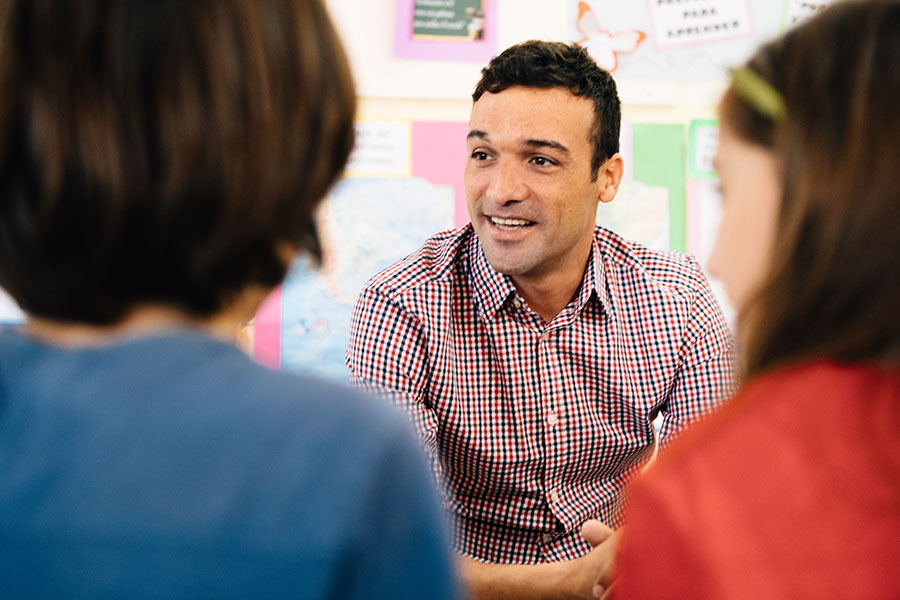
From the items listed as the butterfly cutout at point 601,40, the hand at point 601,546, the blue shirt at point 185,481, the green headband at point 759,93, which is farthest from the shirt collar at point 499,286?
the blue shirt at point 185,481

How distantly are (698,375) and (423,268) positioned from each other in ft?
1.82

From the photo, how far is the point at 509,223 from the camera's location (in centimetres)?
150

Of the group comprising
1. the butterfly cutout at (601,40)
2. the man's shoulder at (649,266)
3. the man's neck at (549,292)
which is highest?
the butterfly cutout at (601,40)

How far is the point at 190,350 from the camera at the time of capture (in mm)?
459

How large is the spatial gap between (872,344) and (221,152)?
46 centimetres

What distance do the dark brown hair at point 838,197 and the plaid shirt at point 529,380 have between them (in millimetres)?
817

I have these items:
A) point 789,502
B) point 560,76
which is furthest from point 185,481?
point 560,76

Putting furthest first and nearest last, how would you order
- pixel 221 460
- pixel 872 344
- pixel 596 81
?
pixel 596 81 → pixel 872 344 → pixel 221 460

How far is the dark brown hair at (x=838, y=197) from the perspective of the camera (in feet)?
1.73

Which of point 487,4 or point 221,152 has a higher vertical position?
point 487,4

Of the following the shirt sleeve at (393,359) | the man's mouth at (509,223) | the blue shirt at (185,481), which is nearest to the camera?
the blue shirt at (185,481)

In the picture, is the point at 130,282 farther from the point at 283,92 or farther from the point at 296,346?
the point at 296,346

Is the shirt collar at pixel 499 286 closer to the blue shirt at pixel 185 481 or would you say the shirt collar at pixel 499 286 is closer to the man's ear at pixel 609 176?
the man's ear at pixel 609 176

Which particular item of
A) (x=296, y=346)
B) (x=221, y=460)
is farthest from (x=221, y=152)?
(x=296, y=346)
